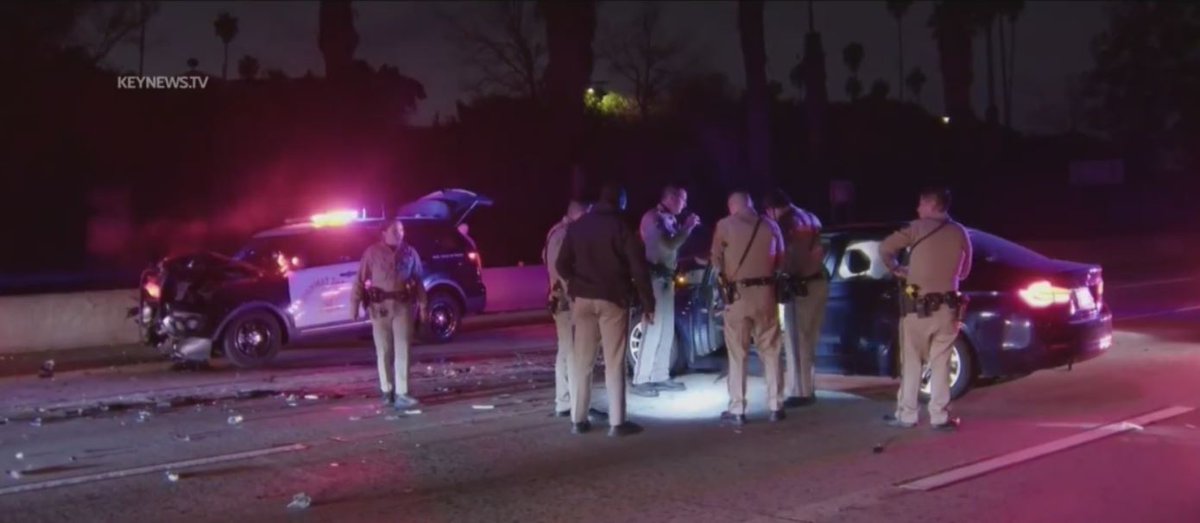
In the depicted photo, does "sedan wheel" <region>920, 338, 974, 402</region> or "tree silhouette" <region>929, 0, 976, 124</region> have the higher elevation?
"tree silhouette" <region>929, 0, 976, 124</region>

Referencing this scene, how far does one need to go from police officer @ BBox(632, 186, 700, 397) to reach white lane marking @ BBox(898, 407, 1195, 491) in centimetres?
334

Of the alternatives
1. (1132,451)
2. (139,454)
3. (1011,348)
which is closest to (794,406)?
(1011,348)

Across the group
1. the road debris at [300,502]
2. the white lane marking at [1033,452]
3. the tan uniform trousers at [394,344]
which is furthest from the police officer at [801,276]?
the road debris at [300,502]

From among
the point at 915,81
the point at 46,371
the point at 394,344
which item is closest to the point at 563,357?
the point at 394,344

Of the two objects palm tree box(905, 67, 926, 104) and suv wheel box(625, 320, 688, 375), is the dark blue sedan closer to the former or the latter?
suv wheel box(625, 320, 688, 375)

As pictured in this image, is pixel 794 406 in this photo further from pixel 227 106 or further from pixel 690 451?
pixel 227 106

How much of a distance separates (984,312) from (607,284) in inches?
131

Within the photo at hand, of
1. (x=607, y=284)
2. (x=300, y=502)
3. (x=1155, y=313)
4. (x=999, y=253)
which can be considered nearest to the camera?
(x=300, y=502)

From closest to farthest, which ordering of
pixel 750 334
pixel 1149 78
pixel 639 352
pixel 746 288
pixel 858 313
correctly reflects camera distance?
pixel 746 288 < pixel 750 334 < pixel 858 313 < pixel 639 352 < pixel 1149 78

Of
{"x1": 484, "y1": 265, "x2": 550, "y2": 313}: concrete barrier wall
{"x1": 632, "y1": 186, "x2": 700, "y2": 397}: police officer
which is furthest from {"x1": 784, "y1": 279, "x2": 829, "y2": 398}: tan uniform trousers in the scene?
{"x1": 484, "y1": 265, "x2": 550, "y2": 313}: concrete barrier wall

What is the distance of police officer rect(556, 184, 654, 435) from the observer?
951 cm

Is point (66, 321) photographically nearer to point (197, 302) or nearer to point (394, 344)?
point (197, 302)

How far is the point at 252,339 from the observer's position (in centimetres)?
1602

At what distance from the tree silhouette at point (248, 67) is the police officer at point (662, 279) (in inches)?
1153
